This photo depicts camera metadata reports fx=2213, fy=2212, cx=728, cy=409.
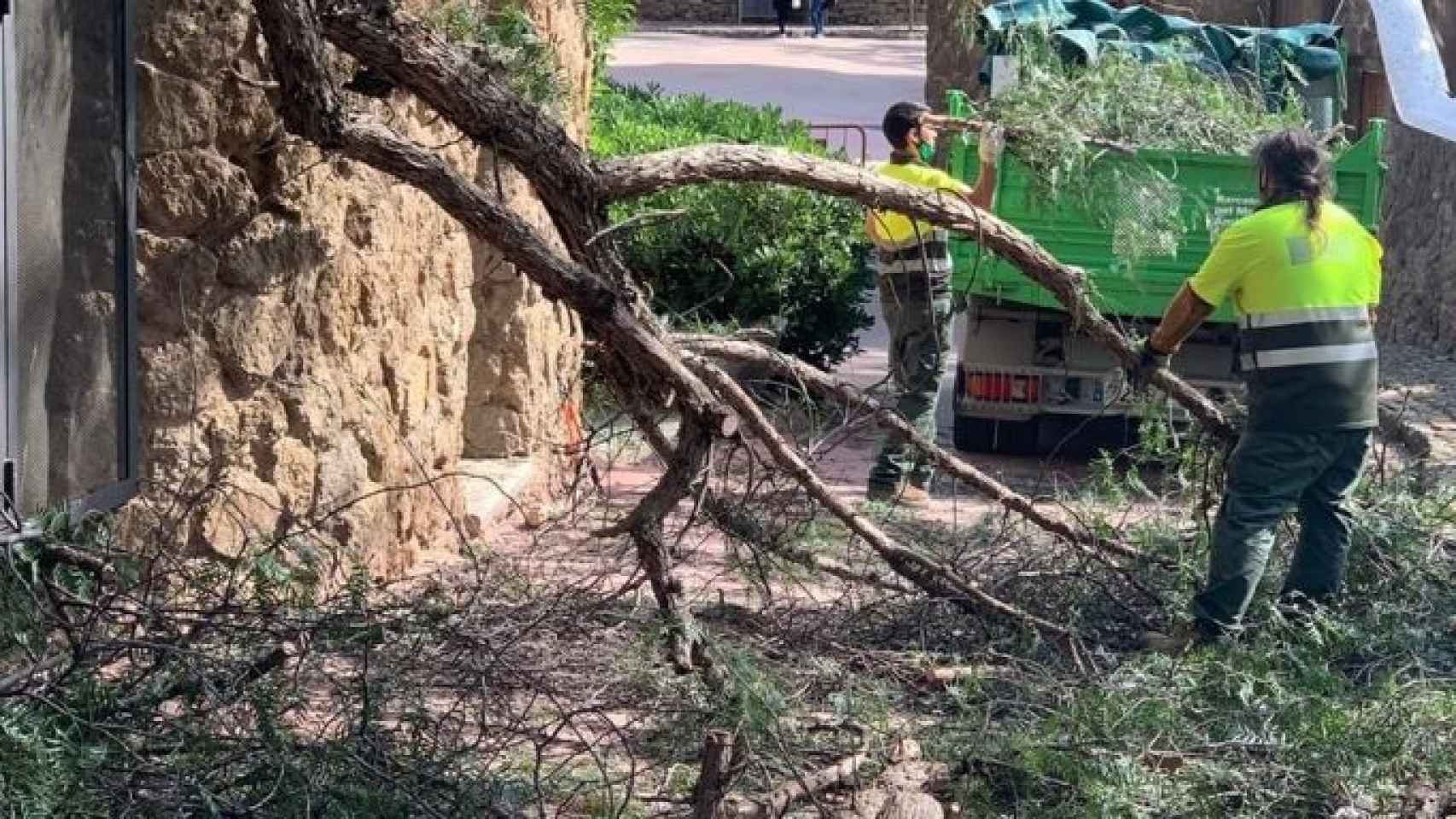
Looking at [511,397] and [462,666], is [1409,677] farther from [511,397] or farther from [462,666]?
[511,397]

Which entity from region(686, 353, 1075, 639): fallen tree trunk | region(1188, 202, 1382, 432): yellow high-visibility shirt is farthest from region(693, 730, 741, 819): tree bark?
region(1188, 202, 1382, 432): yellow high-visibility shirt

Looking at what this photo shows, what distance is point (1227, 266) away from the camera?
7.12m

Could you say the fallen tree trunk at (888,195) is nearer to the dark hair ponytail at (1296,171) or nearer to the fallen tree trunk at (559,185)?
the fallen tree trunk at (559,185)

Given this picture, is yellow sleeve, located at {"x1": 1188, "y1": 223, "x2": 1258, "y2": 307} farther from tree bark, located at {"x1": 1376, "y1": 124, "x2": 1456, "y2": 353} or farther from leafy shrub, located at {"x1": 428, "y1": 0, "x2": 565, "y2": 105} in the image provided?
tree bark, located at {"x1": 1376, "y1": 124, "x2": 1456, "y2": 353}

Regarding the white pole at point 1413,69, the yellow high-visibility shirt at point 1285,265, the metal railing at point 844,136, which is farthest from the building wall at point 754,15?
the white pole at point 1413,69

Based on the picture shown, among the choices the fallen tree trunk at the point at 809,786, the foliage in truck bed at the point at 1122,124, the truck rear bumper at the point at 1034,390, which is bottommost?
the truck rear bumper at the point at 1034,390

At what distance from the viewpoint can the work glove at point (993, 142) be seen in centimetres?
778

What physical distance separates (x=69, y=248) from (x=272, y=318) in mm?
1340

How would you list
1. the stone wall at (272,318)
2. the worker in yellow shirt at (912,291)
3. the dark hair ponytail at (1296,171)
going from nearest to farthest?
1. the stone wall at (272,318)
2. the dark hair ponytail at (1296,171)
3. the worker in yellow shirt at (912,291)

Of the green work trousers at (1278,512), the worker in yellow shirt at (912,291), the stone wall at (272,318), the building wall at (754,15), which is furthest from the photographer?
the building wall at (754,15)

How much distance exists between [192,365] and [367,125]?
0.94 meters

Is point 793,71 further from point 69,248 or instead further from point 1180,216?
point 69,248

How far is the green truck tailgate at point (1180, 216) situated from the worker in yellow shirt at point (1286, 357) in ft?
8.64

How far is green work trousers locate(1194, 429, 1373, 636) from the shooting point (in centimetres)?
702
